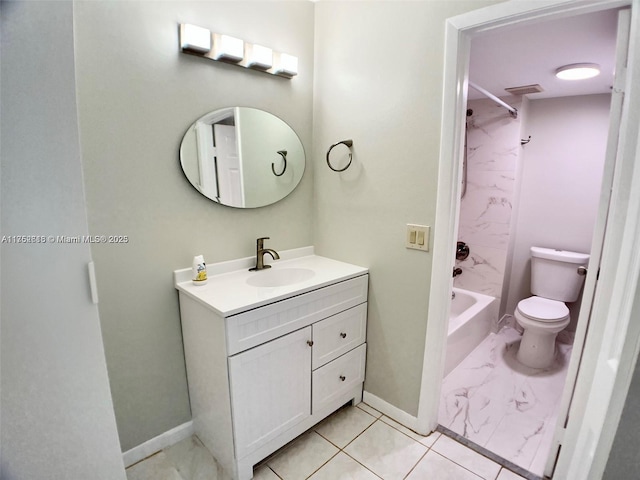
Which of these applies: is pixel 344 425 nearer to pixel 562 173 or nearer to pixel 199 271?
pixel 199 271

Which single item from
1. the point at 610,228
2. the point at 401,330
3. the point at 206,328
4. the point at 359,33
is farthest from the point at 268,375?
the point at 359,33

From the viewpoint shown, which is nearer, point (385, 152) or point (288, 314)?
point (288, 314)

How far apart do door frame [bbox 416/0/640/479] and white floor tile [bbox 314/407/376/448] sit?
1.04ft

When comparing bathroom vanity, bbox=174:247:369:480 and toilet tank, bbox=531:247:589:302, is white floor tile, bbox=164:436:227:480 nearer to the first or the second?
bathroom vanity, bbox=174:247:369:480

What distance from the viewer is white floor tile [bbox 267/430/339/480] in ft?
5.07

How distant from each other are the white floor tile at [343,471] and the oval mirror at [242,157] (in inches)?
53.9

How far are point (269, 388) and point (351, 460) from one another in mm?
570

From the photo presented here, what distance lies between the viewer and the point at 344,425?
184 centimetres

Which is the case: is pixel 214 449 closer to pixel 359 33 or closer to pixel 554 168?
pixel 359 33

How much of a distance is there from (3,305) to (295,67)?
1.73 metres

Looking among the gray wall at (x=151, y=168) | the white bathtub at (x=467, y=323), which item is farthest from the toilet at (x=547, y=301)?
the gray wall at (x=151, y=168)

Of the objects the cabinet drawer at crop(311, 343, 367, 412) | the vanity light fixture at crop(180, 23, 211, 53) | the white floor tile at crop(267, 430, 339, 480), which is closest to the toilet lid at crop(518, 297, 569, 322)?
the cabinet drawer at crop(311, 343, 367, 412)

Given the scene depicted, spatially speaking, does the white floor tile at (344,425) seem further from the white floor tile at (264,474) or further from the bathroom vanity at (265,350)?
the white floor tile at (264,474)

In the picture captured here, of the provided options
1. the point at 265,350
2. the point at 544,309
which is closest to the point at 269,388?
the point at 265,350
